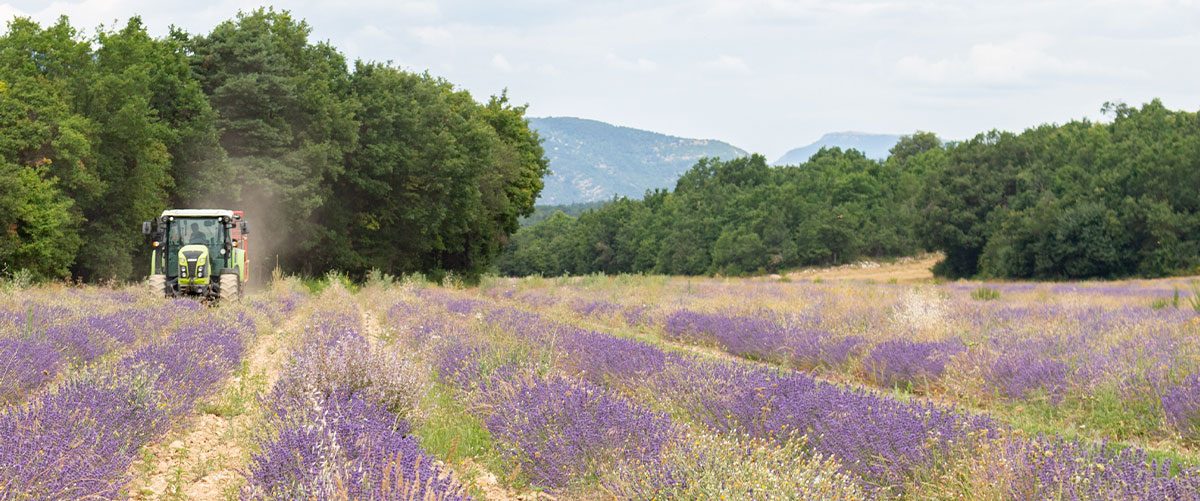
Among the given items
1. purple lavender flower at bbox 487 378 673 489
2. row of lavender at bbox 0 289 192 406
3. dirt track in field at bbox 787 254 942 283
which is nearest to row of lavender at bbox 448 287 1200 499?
purple lavender flower at bbox 487 378 673 489

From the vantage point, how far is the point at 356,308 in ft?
68.4

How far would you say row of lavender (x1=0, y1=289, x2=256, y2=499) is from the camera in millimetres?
4195

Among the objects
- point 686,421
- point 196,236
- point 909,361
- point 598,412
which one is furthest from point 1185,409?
point 196,236

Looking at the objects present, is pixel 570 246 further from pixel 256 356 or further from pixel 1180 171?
pixel 256 356

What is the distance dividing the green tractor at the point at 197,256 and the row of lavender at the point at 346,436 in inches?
493

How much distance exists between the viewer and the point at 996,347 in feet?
34.0

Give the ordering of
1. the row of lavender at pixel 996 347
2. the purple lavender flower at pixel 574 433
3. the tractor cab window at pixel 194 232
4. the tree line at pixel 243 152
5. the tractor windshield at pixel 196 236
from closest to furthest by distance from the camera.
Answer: the purple lavender flower at pixel 574 433
the row of lavender at pixel 996 347
the tractor windshield at pixel 196 236
the tractor cab window at pixel 194 232
the tree line at pixel 243 152

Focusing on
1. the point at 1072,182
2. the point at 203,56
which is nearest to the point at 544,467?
the point at 203,56

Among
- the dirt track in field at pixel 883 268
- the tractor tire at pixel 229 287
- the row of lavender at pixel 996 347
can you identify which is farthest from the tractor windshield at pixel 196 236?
the dirt track in field at pixel 883 268

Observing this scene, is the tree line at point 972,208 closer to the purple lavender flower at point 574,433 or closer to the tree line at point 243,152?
the tree line at point 243,152

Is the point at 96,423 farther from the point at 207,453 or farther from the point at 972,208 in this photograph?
the point at 972,208

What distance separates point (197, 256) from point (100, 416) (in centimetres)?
1526

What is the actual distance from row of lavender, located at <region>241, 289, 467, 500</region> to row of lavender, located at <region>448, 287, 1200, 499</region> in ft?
6.62

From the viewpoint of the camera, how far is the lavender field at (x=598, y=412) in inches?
161
